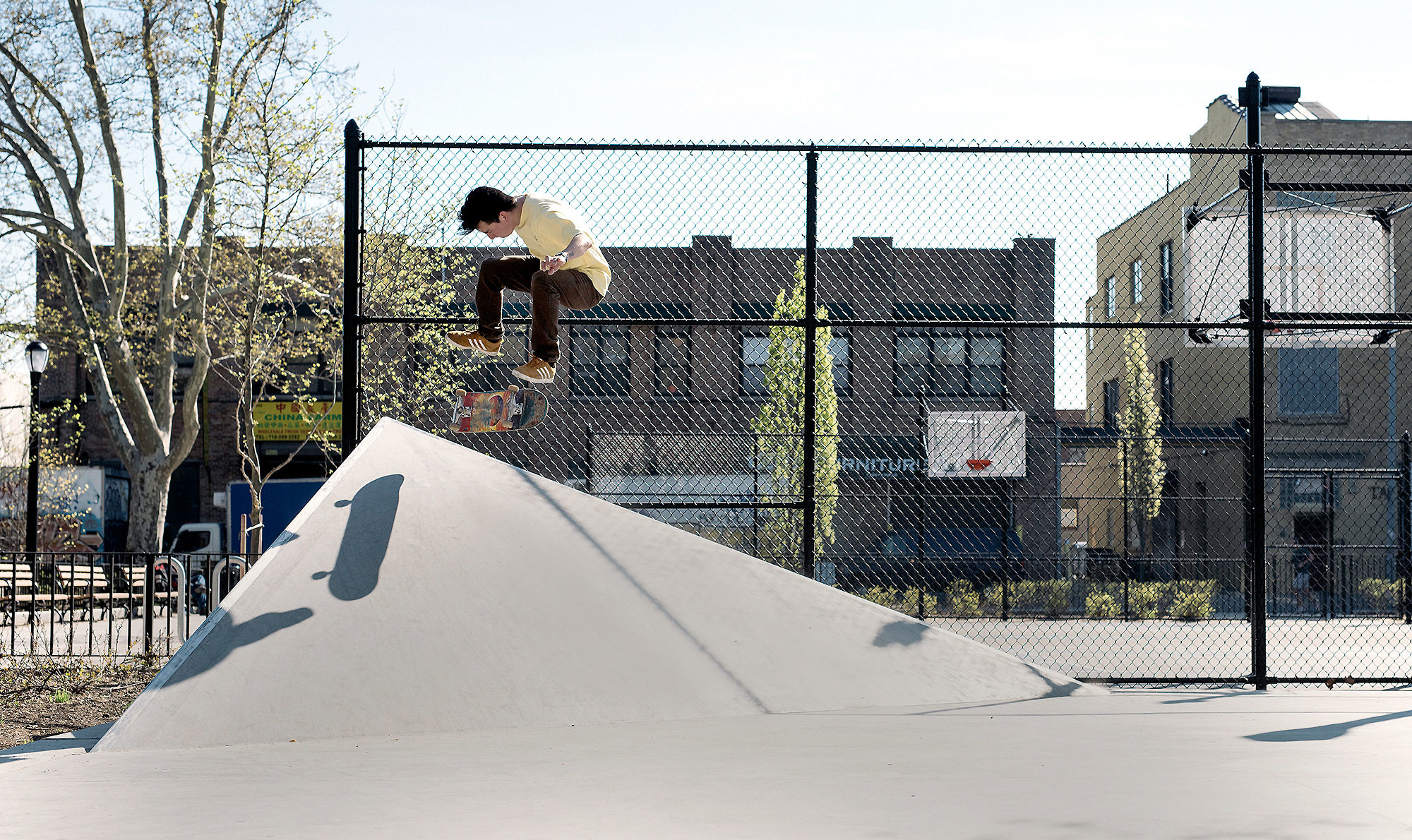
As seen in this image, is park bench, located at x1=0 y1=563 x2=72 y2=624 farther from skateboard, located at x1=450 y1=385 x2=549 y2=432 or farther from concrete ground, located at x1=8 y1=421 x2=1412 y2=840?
concrete ground, located at x1=8 y1=421 x2=1412 y2=840

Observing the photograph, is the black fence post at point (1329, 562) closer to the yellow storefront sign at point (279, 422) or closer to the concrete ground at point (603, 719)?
the concrete ground at point (603, 719)

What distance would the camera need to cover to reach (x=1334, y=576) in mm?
20172

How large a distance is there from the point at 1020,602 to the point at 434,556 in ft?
43.6

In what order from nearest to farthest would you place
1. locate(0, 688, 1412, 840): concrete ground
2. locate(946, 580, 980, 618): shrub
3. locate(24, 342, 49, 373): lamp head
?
locate(0, 688, 1412, 840): concrete ground, locate(24, 342, 49, 373): lamp head, locate(946, 580, 980, 618): shrub

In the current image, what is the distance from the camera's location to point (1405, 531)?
16.4 metres

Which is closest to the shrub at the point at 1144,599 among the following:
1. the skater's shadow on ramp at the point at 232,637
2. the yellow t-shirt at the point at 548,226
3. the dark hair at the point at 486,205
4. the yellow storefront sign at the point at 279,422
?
the yellow t-shirt at the point at 548,226

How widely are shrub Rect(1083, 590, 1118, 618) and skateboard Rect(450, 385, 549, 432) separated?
37.4 ft

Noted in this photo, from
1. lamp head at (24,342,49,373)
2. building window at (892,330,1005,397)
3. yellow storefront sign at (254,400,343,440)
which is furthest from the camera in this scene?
yellow storefront sign at (254,400,343,440)

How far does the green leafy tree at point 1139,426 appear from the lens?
2533cm

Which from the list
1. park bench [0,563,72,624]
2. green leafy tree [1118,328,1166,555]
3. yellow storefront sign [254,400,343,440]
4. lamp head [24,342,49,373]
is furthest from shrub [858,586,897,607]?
yellow storefront sign [254,400,343,440]

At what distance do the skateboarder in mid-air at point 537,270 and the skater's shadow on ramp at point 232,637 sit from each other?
2138 mm

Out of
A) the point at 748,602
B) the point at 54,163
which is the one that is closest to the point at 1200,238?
the point at 748,602

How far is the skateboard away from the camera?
6488 mm

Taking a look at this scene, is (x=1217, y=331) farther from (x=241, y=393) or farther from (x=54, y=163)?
(x=54, y=163)
